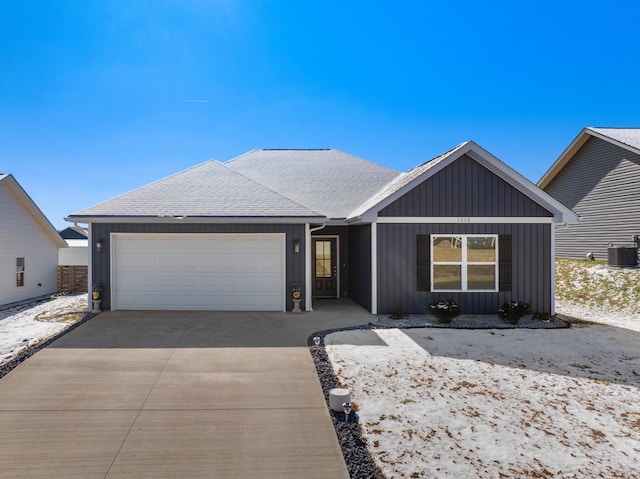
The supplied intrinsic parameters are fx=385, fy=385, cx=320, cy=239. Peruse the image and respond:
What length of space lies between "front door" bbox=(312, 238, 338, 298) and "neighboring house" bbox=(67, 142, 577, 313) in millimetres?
2462

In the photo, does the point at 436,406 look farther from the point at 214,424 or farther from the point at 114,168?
the point at 114,168

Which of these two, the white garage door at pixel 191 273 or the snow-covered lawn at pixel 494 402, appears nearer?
the snow-covered lawn at pixel 494 402

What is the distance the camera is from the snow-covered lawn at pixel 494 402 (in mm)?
3605

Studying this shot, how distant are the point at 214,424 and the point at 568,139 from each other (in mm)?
20765

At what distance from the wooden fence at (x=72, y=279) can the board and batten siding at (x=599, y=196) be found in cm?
2031

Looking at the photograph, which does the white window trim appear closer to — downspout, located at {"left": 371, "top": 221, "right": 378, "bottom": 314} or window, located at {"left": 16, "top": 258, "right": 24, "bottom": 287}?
downspout, located at {"left": 371, "top": 221, "right": 378, "bottom": 314}

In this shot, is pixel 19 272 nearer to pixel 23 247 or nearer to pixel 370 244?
pixel 23 247

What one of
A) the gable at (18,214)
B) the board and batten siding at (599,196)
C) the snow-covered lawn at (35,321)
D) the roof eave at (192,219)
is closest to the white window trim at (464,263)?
the roof eave at (192,219)

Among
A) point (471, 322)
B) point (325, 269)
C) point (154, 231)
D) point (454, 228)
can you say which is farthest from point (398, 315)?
point (154, 231)

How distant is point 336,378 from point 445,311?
4572 mm

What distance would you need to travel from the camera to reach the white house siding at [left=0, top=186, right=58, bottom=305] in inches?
502

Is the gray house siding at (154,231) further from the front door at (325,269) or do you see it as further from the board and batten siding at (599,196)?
the board and batten siding at (599,196)

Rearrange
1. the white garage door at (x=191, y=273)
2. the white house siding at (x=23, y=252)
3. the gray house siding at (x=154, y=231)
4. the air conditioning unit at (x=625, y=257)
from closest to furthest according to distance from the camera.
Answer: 1. the gray house siding at (x=154, y=231)
2. the white garage door at (x=191, y=273)
3. the white house siding at (x=23, y=252)
4. the air conditioning unit at (x=625, y=257)

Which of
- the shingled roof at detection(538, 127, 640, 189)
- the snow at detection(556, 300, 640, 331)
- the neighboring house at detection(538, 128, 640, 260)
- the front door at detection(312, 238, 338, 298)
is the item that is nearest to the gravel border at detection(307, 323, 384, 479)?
the front door at detection(312, 238, 338, 298)
